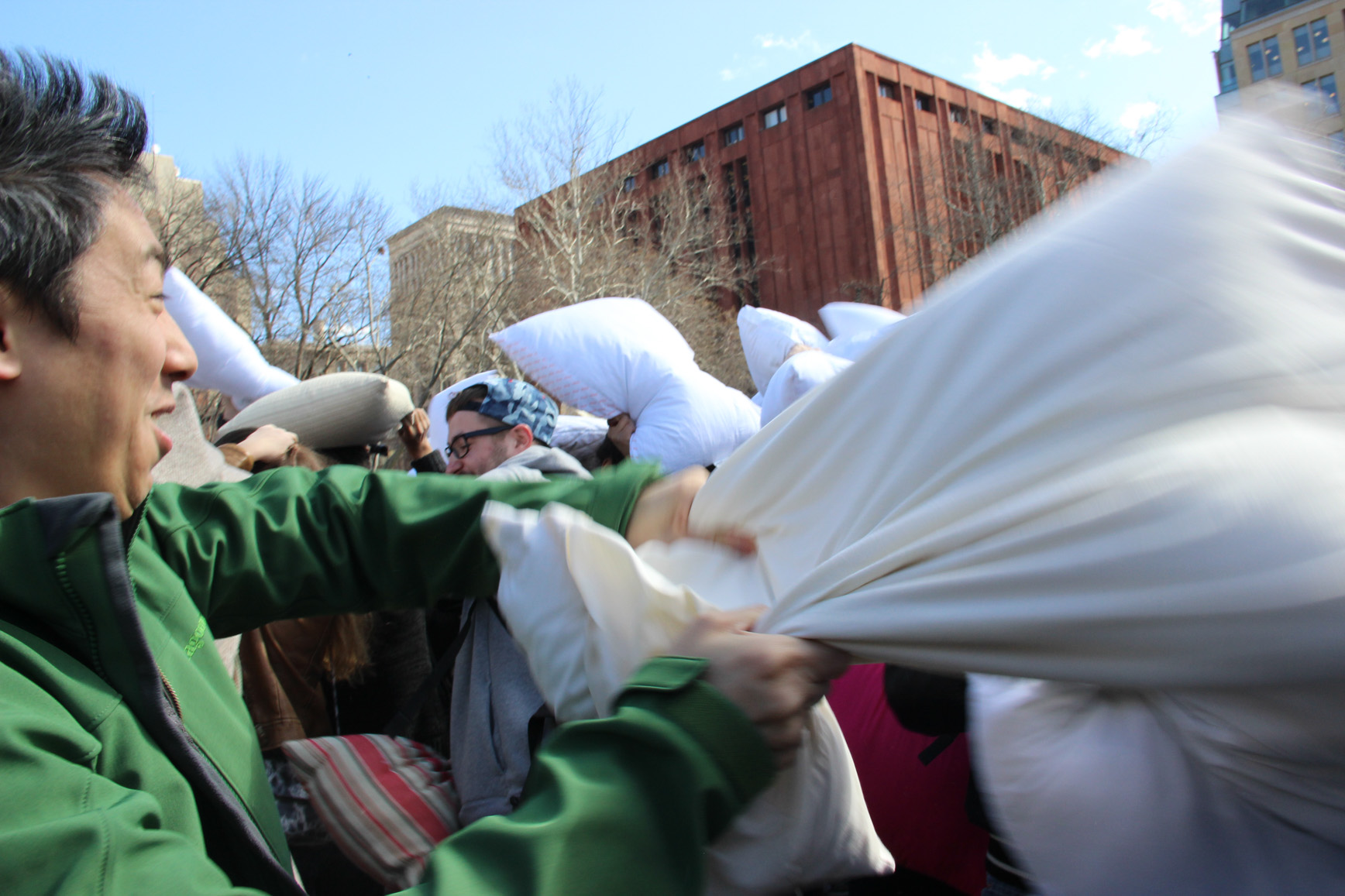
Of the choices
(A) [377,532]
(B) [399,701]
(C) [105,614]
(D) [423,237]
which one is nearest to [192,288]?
(B) [399,701]

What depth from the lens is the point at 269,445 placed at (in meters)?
2.49

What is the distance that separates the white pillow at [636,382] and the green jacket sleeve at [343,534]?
2208 mm

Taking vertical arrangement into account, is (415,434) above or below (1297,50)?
below

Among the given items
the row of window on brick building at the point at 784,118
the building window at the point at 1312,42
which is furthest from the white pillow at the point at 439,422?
the building window at the point at 1312,42

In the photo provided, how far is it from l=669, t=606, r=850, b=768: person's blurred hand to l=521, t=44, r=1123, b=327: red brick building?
2384cm

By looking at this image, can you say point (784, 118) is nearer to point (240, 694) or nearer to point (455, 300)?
point (455, 300)

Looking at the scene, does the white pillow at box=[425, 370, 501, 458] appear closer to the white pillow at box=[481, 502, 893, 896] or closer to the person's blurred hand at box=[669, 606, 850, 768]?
the white pillow at box=[481, 502, 893, 896]

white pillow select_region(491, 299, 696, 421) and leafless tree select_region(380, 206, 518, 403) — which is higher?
leafless tree select_region(380, 206, 518, 403)

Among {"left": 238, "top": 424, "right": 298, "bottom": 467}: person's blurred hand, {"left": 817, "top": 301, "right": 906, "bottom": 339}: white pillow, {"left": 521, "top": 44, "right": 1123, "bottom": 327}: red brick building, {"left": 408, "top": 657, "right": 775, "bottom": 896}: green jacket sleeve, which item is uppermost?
{"left": 521, "top": 44, "right": 1123, "bottom": 327}: red brick building

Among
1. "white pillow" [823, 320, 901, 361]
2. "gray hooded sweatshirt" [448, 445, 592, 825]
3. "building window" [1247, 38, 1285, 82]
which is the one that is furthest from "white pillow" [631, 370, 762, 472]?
"building window" [1247, 38, 1285, 82]

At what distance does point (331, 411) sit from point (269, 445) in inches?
12.2

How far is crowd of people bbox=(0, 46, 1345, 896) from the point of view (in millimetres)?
593

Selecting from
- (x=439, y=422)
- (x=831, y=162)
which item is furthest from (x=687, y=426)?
(x=831, y=162)

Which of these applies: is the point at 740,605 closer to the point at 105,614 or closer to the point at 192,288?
the point at 105,614
